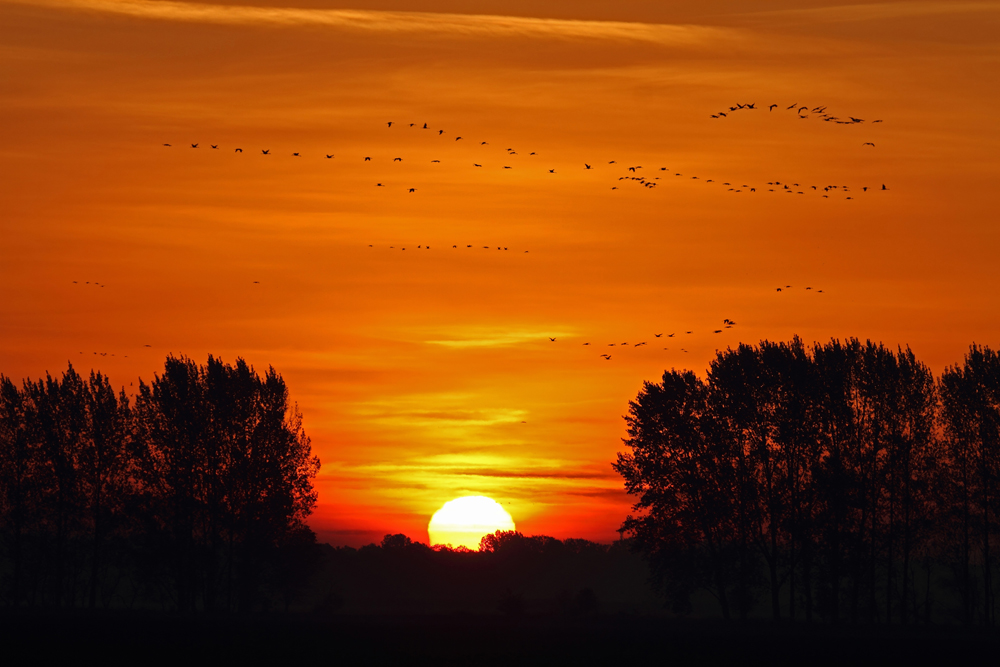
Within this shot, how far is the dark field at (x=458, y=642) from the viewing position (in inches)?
1916

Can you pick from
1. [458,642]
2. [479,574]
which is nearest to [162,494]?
[458,642]

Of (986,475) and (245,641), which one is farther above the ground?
(986,475)

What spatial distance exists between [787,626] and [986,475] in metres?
16.6

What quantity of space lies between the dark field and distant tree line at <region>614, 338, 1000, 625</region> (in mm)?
5898

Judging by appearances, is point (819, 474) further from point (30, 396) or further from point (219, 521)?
→ point (30, 396)

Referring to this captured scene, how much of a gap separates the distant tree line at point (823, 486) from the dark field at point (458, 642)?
590cm

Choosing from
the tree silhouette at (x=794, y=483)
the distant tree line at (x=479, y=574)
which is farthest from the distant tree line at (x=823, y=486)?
the distant tree line at (x=479, y=574)

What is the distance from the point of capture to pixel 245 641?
53375 mm

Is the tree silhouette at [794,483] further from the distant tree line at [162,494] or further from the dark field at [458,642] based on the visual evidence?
the distant tree line at [162,494]

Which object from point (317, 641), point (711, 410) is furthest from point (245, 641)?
point (711, 410)

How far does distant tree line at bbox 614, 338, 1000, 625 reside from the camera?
74688 millimetres

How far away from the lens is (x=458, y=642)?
57094 mm

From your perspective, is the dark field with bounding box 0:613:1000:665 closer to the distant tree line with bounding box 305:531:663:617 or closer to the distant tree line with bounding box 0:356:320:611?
the distant tree line with bounding box 0:356:320:611

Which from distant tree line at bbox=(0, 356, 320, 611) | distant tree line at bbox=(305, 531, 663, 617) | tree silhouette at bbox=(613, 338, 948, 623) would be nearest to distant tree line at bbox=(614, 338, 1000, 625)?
tree silhouette at bbox=(613, 338, 948, 623)
